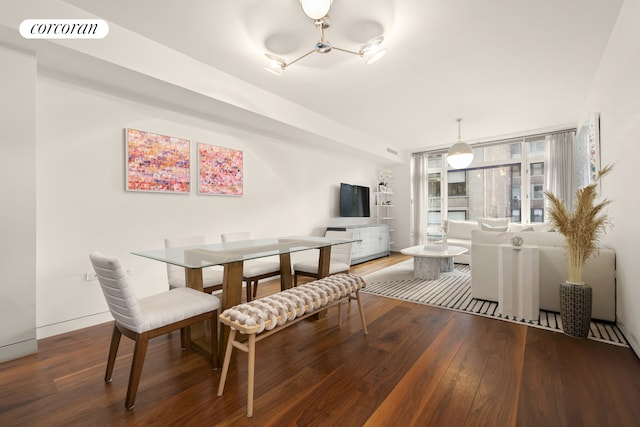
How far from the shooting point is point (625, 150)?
7.54 feet

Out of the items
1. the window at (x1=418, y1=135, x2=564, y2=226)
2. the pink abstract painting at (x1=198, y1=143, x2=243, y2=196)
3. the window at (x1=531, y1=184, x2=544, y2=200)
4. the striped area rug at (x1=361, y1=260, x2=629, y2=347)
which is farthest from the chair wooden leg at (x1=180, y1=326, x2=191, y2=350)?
the window at (x1=531, y1=184, x2=544, y2=200)

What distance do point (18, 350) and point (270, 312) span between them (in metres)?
2.00

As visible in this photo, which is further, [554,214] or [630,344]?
[554,214]

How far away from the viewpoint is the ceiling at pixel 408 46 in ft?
7.37

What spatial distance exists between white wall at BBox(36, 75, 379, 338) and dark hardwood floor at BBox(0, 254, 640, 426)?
14.6 inches

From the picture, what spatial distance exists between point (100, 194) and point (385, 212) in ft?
19.5

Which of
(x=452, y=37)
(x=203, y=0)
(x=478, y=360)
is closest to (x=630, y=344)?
(x=478, y=360)

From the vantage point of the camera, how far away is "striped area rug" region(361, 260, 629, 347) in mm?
2547

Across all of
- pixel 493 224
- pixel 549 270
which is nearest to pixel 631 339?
pixel 549 270

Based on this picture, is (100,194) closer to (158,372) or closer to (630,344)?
(158,372)

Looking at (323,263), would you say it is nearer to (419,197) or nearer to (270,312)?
(270,312)

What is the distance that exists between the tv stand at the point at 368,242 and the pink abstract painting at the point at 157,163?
286 cm

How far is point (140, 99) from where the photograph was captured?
3.03m

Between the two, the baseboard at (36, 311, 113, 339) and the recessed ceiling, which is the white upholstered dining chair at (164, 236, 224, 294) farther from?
the recessed ceiling
